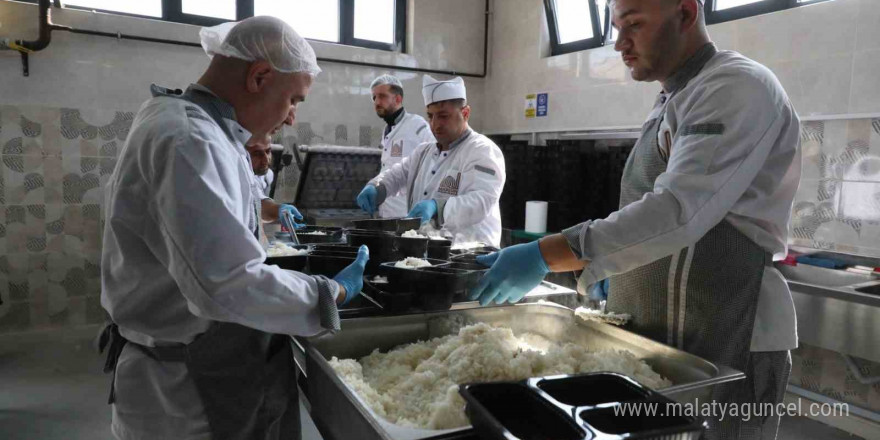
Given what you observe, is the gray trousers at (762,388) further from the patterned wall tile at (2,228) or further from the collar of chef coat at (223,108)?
the patterned wall tile at (2,228)

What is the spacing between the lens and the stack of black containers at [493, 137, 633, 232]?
4.07m

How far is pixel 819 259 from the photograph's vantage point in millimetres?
2979

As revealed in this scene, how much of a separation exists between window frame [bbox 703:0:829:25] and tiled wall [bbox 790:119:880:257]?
2.45ft

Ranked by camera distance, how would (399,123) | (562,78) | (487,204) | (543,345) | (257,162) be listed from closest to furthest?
(543,345) < (487,204) < (257,162) < (399,123) < (562,78)

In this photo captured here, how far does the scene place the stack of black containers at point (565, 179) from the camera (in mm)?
4070

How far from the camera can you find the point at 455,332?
145cm

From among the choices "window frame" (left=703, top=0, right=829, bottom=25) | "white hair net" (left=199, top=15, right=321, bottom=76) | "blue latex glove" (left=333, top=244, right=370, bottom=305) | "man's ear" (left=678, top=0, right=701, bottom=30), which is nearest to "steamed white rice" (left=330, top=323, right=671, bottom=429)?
"blue latex glove" (left=333, top=244, right=370, bottom=305)

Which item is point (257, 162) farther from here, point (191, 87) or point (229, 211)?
point (229, 211)

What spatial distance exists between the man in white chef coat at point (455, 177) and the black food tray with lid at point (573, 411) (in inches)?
72.0

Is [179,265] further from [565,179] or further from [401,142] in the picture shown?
[565,179]

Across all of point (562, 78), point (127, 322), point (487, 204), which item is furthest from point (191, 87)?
point (562, 78)

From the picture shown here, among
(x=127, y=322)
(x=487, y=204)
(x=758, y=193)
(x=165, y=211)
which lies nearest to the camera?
(x=165, y=211)

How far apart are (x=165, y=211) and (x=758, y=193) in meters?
1.27

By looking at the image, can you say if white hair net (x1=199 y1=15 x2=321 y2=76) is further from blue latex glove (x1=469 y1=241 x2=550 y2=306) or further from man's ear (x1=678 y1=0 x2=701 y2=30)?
man's ear (x1=678 y1=0 x2=701 y2=30)
